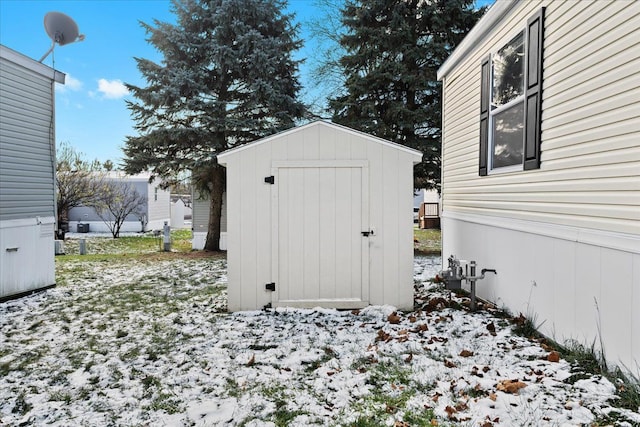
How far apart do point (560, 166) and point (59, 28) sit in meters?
7.71

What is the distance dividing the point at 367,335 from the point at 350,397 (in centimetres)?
134

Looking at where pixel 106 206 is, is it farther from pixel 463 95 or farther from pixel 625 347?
pixel 625 347

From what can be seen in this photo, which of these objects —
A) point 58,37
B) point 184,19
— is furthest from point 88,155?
point 58,37

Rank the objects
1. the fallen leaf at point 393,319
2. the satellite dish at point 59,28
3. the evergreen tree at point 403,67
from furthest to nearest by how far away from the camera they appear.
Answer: the evergreen tree at point 403,67 < the satellite dish at point 59,28 < the fallen leaf at point 393,319

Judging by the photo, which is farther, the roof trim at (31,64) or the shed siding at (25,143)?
the shed siding at (25,143)

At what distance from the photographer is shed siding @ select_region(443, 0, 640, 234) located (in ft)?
9.04

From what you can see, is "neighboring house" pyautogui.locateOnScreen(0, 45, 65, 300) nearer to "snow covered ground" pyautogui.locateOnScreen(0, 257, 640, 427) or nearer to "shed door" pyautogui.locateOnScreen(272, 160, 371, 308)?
"snow covered ground" pyautogui.locateOnScreen(0, 257, 640, 427)

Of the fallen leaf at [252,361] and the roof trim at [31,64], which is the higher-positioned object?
the roof trim at [31,64]

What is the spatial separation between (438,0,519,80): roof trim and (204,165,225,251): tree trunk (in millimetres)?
6913

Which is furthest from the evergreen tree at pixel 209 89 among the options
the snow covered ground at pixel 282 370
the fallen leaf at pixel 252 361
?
the fallen leaf at pixel 252 361

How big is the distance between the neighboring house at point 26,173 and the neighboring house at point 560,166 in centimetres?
684

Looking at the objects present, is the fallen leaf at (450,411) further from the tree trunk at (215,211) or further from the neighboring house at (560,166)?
the tree trunk at (215,211)

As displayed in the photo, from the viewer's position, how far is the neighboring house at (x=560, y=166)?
2.80m

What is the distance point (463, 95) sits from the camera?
6.33m
